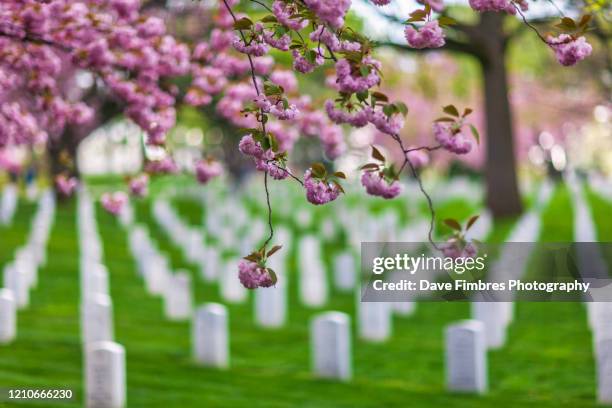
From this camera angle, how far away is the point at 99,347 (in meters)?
8.52

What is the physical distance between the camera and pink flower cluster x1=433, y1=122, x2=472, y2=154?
5234mm

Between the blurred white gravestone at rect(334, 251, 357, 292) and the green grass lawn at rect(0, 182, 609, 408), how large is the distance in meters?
0.49

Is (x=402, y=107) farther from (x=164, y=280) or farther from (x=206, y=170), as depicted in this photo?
(x=164, y=280)

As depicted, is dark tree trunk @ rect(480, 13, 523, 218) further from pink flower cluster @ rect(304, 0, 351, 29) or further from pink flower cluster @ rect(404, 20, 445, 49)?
pink flower cluster @ rect(304, 0, 351, 29)

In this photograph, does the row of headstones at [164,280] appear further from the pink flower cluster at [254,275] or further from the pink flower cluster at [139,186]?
the pink flower cluster at [254,275]

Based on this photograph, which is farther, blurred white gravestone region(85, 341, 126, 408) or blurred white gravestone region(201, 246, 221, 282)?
blurred white gravestone region(201, 246, 221, 282)

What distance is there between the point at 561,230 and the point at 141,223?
528 inches

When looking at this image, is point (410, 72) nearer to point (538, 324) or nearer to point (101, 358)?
point (538, 324)

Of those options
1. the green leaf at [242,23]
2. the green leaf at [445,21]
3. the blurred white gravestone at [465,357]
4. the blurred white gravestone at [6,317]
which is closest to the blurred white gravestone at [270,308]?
the blurred white gravestone at [6,317]

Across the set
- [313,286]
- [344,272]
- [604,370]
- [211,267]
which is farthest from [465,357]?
[211,267]

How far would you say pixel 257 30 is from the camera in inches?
213

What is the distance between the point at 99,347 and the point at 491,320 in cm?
578

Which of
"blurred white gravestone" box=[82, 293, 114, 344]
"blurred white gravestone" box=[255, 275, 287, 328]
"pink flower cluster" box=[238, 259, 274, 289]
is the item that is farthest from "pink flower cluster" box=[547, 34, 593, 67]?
"blurred white gravestone" box=[255, 275, 287, 328]

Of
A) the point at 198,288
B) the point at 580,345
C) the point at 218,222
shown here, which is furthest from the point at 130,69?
the point at 218,222
